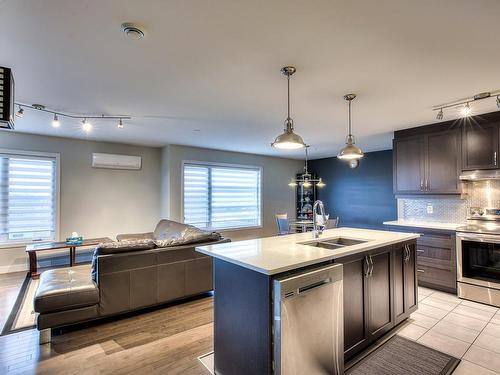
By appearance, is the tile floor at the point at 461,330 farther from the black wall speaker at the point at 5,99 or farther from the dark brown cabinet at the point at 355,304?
the black wall speaker at the point at 5,99

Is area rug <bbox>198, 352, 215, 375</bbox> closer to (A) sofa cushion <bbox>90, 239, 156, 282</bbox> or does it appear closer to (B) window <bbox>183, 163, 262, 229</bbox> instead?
(A) sofa cushion <bbox>90, 239, 156, 282</bbox>

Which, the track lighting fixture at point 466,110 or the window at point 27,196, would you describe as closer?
the track lighting fixture at point 466,110

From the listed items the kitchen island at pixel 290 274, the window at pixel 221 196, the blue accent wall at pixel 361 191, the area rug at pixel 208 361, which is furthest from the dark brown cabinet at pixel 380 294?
the window at pixel 221 196

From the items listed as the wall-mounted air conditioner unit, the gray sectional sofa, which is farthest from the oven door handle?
the wall-mounted air conditioner unit

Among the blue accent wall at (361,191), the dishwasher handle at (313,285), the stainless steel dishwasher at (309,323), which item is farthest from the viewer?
the blue accent wall at (361,191)

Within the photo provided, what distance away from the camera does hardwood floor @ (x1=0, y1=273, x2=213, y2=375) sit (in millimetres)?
2189

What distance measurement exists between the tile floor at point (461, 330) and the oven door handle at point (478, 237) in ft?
2.75

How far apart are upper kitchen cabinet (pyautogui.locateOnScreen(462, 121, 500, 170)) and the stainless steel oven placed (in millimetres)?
984

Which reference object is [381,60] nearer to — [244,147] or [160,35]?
[160,35]

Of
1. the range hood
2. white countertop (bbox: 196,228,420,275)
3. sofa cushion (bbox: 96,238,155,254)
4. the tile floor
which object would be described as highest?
the range hood

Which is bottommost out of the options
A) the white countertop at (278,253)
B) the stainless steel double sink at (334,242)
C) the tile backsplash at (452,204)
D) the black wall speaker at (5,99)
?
the stainless steel double sink at (334,242)

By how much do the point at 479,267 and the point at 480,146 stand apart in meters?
1.64

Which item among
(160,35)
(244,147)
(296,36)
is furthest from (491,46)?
(244,147)

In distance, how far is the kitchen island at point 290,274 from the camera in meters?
1.75
